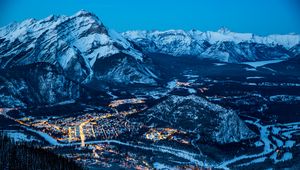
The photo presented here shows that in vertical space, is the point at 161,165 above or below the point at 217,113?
below

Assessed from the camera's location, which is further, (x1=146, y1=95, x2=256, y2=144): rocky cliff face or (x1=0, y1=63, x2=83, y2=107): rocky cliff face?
(x1=0, y1=63, x2=83, y2=107): rocky cliff face

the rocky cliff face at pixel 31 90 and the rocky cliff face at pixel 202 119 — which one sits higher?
the rocky cliff face at pixel 31 90

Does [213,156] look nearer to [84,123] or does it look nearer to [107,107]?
[84,123]

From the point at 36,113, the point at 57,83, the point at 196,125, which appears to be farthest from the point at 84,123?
the point at 57,83

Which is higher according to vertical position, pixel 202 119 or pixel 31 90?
pixel 31 90

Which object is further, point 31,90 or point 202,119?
point 31,90

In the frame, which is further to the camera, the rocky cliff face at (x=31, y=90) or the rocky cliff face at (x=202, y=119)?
the rocky cliff face at (x=31, y=90)

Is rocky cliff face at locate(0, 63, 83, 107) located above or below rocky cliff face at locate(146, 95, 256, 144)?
above

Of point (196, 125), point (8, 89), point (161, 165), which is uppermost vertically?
point (8, 89)
